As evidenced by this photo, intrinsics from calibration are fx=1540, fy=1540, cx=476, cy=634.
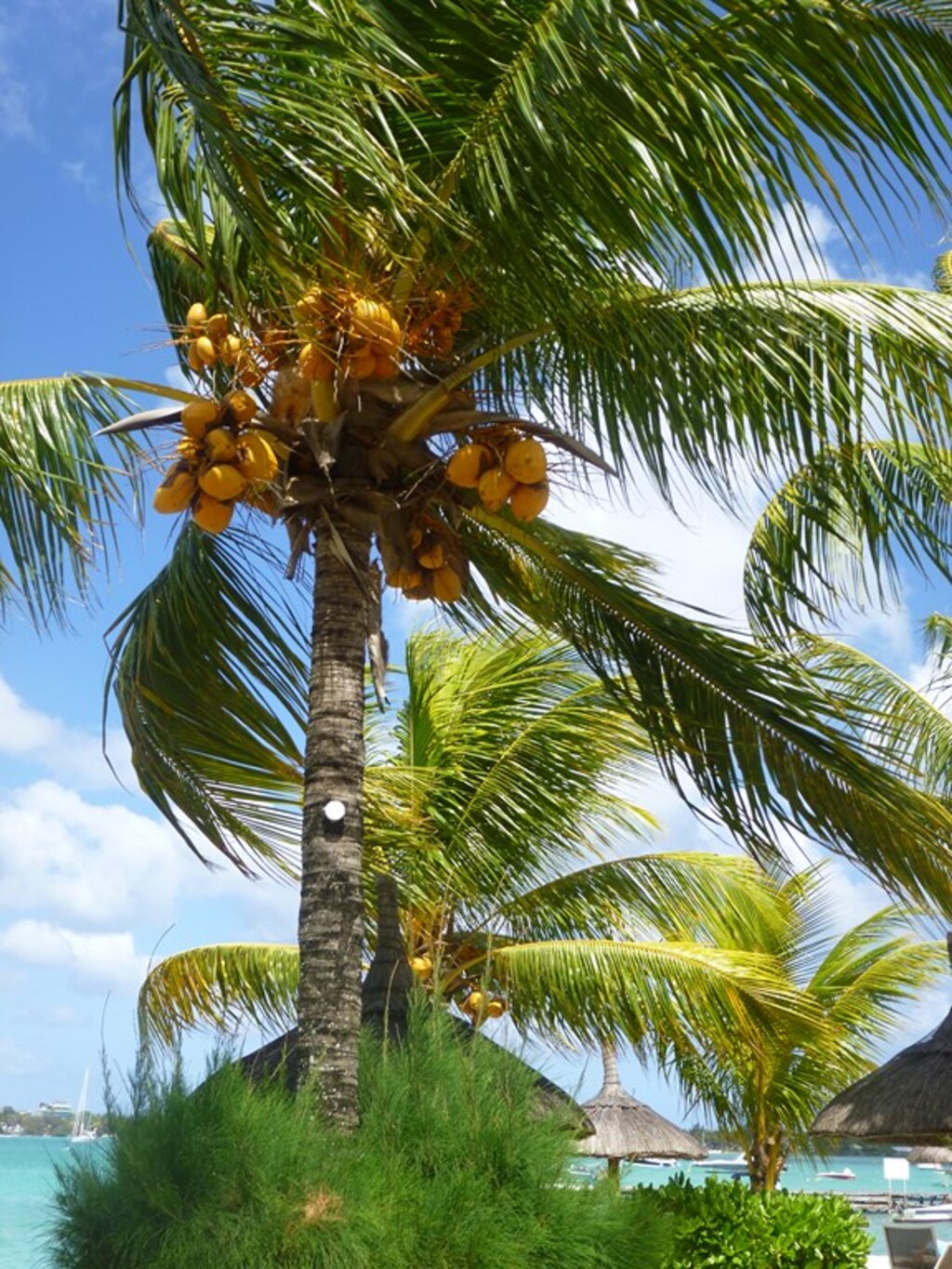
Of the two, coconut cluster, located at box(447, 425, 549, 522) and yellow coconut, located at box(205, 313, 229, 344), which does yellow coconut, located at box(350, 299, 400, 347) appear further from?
yellow coconut, located at box(205, 313, 229, 344)

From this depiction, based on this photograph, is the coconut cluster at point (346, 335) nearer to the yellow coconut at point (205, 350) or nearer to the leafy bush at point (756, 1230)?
the yellow coconut at point (205, 350)

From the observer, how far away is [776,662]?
6695 mm

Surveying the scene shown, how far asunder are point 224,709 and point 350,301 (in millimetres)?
2625

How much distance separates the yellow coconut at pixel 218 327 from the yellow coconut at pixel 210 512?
72 cm

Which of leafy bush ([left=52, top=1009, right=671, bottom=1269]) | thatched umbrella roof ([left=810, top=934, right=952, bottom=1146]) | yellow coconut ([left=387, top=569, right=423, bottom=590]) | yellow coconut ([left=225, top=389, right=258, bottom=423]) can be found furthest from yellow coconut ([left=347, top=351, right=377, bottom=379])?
thatched umbrella roof ([left=810, top=934, right=952, bottom=1146])

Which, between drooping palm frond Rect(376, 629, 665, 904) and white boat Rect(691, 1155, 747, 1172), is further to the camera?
white boat Rect(691, 1155, 747, 1172)

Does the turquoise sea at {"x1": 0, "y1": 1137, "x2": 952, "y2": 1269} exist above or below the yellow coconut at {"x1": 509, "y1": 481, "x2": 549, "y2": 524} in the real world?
below

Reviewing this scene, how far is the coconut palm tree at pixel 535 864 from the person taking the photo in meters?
10.5

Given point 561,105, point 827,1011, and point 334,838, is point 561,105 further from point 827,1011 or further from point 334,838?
point 827,1011

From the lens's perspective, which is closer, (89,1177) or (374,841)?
(89,1177)

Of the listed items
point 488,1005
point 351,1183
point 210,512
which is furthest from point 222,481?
point 488,1005

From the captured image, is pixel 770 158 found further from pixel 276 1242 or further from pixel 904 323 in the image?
pixel 276 1242

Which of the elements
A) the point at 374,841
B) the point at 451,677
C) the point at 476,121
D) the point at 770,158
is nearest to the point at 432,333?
the point at 476,121

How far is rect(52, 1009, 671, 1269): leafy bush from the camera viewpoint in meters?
4.76
